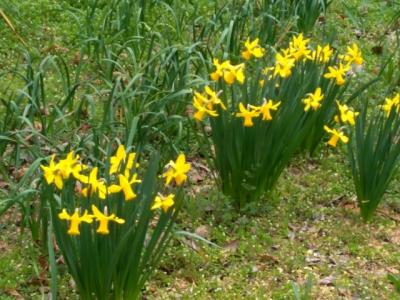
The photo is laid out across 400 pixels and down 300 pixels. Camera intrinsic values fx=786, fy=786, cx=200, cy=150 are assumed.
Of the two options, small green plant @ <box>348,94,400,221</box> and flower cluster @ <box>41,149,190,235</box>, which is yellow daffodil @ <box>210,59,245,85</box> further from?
flower cluster @ <box>41,149,190,235</box>

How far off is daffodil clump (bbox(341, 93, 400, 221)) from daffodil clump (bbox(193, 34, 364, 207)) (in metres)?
0.10

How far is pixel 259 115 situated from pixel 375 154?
0.56 metres

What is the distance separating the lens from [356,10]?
611 cm

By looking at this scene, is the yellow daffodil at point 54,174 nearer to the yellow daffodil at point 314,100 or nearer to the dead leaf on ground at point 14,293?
the dead leaf on ground at point 14,293

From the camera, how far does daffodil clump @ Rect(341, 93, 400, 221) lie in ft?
11.4

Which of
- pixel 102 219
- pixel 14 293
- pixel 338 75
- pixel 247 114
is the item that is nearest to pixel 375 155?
pixel 338 75

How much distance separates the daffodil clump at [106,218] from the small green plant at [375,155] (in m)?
1.13

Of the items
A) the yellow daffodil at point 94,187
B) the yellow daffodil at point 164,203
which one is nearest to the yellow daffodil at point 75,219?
the yellow daffodil at point 94,187

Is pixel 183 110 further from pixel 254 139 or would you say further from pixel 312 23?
pixel 312 23

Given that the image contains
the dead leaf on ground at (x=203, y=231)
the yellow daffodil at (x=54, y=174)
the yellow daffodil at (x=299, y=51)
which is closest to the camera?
the yellow daffodil at (x=54, y=174)

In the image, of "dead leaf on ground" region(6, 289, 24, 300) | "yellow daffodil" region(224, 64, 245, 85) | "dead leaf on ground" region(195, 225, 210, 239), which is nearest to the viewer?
"dead leaf on ground" region(6, 289, 24, 300)

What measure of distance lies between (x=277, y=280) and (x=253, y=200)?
1.62ft

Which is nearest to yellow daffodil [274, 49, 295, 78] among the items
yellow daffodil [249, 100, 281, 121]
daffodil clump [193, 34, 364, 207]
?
daffodil clump [193, 34, 364, 207]

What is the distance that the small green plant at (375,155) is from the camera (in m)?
3.47
